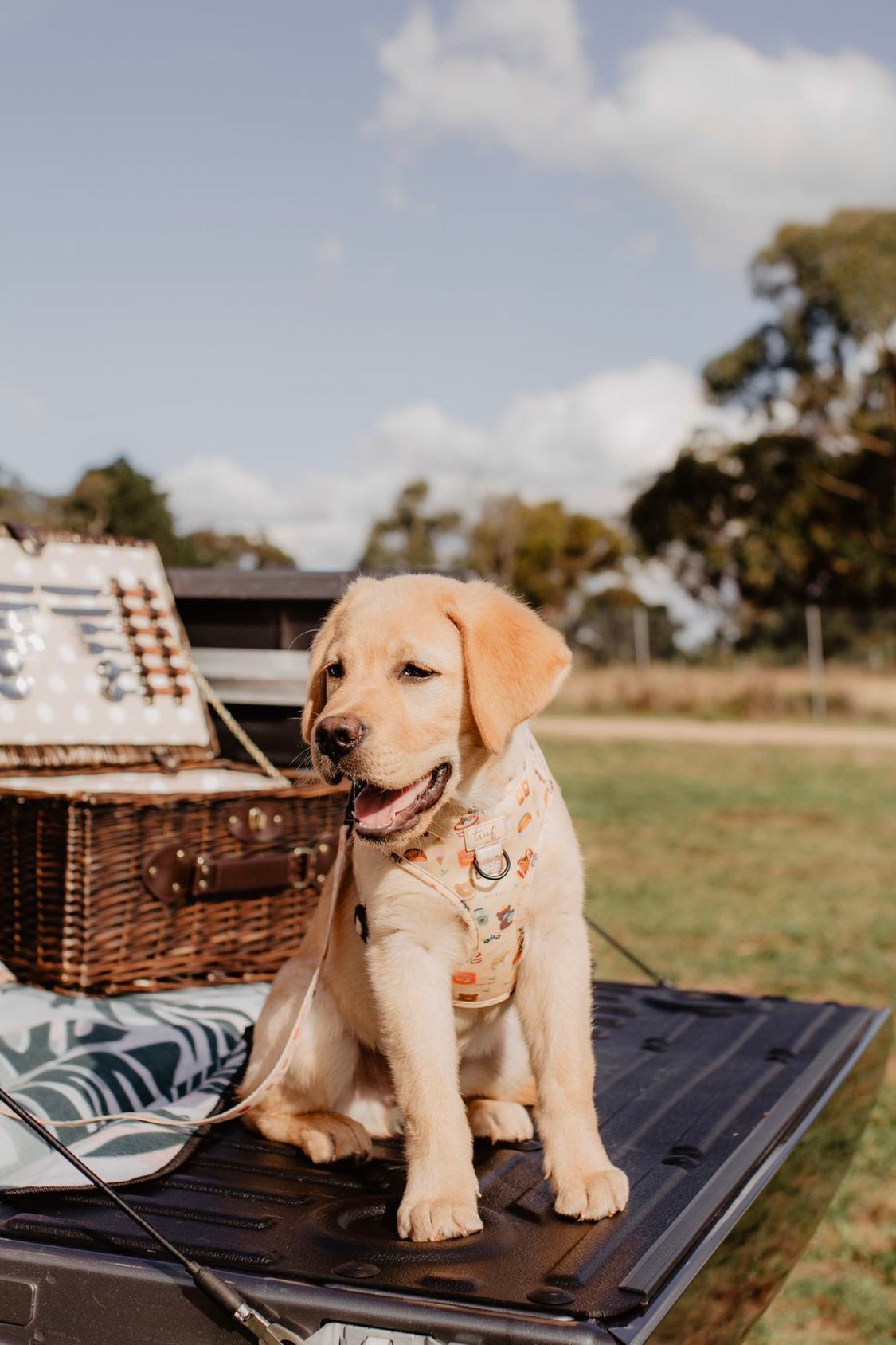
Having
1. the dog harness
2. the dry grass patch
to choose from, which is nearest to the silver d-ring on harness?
the dog harness

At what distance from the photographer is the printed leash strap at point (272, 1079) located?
2.27 metres

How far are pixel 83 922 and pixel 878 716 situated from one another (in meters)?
19.2

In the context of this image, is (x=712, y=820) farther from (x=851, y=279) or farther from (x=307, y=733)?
(x=851, y=279)

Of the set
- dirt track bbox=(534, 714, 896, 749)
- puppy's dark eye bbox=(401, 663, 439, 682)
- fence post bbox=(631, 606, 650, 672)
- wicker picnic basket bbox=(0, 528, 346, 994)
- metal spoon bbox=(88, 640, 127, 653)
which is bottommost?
dirt track bbox=(534, 714, 896, 749)

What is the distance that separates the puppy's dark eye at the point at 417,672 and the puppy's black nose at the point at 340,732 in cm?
17

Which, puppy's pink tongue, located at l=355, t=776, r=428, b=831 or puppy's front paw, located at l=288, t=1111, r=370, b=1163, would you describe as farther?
puppy's front paw, located at l=288, t=1111, r=370, b=1163

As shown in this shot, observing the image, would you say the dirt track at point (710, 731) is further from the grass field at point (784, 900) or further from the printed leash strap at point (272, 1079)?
the printed leash strap at point (272, 1079)

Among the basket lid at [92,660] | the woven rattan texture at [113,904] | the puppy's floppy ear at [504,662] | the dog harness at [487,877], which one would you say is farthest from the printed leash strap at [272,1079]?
the basket lid at [92,660]

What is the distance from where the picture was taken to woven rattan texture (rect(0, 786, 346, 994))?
3.00 m

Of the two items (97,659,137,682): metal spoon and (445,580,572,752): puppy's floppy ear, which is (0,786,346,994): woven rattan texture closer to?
(97,659,137,682): metal spoon

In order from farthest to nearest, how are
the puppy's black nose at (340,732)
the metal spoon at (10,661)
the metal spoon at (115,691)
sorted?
the metal spoon at (115,691)
the metal spoon at (10,661)
the puppy's black nose at (340,732)

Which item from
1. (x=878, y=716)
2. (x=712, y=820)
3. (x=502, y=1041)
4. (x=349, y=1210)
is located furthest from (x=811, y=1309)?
(x=878, y=716)

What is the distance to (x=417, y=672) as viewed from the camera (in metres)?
2.16

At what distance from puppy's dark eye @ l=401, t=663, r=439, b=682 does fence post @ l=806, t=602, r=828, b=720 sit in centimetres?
1973
